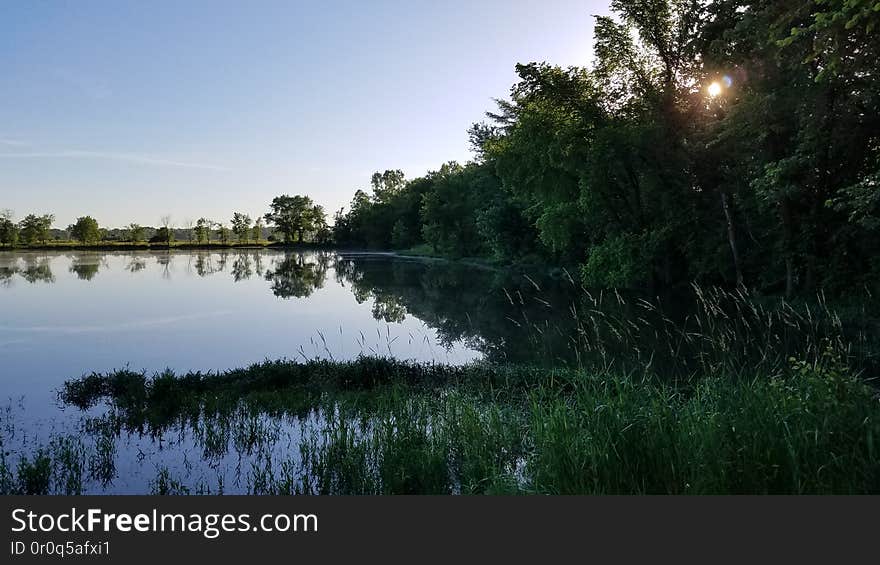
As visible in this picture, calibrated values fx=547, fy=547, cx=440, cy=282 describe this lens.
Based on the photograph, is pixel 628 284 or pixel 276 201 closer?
pixel 628 284

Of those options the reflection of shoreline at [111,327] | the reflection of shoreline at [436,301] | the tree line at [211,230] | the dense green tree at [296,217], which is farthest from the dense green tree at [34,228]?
the reflection of shoreline at [111,327]

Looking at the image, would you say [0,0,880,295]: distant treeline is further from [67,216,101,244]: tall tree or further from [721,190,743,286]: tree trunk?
[67,216,101,244]: tall tree

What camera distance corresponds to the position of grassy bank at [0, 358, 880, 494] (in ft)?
14.8

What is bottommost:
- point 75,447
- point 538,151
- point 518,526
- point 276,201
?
point 75,447

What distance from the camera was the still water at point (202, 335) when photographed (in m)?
8.01

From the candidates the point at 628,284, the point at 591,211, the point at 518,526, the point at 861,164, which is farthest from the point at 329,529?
the point at 591,211

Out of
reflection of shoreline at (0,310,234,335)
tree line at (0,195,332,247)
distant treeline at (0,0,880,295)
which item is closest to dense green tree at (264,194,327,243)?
tree line at (0,195,332,247)

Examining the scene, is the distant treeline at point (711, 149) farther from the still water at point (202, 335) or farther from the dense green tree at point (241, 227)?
the dense green tree at point (241, 227)

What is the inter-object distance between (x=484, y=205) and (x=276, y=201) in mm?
88909

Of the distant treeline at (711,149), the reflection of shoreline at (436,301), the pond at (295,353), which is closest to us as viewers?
the pond at (295,353)

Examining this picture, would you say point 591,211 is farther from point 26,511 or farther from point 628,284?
point 26,511

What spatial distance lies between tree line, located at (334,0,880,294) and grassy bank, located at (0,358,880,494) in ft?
15.0

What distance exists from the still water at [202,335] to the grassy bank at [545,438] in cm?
41

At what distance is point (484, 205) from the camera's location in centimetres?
5562
